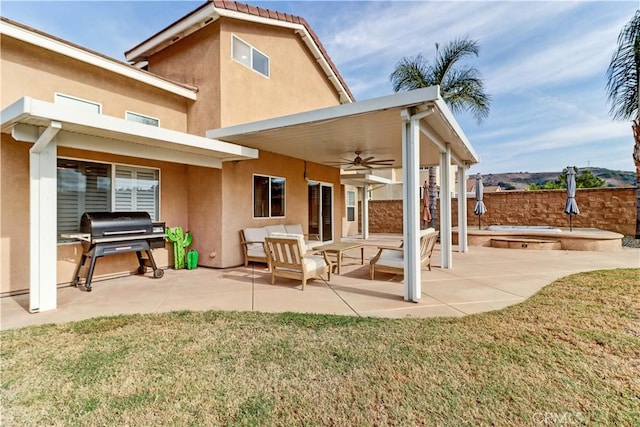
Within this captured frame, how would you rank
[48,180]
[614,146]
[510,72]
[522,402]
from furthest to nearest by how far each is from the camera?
[614,146]
[510,72]
[48,180]
[522,402]

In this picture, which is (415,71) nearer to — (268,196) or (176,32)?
(268,196)

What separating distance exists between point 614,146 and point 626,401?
57.3 ft

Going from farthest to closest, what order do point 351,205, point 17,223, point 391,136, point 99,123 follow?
1. point 351,205
2. point 391,136
3. point 17,223
4. point 99,123

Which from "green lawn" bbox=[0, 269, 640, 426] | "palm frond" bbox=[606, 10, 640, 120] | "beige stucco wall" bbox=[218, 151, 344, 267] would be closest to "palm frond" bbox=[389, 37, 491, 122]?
"palm frond" bbox=[606, 10, 640, 120]

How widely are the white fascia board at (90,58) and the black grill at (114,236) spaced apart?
3.42 meters

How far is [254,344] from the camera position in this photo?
3.62 meters

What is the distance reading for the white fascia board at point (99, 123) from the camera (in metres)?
4.22

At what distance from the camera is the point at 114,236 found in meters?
6.38

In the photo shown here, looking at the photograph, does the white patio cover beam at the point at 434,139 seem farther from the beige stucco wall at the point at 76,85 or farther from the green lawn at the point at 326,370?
the beige stucco wall at the point at 76,85

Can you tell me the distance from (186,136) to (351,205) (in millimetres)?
14214

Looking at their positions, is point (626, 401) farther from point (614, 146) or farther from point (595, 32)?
point (614, 146)

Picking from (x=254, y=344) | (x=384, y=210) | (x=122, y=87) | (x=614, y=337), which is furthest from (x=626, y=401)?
(x=384, y=210)

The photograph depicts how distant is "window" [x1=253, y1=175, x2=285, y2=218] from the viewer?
9.16m

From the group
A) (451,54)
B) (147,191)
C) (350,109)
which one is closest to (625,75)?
(451,54)
